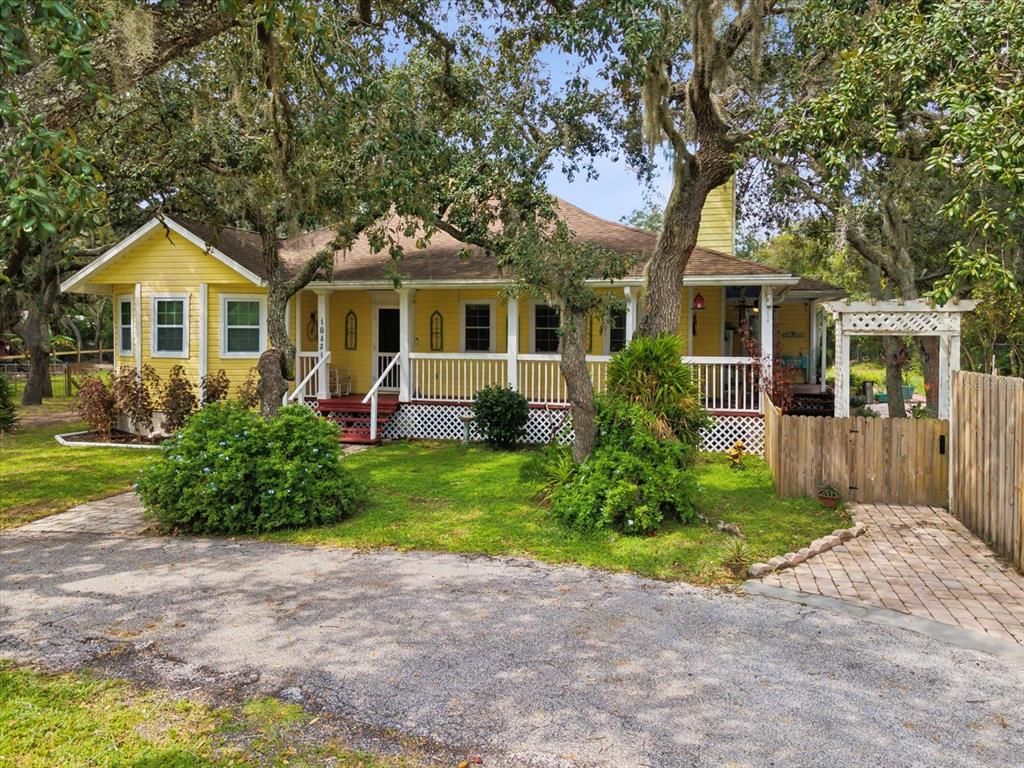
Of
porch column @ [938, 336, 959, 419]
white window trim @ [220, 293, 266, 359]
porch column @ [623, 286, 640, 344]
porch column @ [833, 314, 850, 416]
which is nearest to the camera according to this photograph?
porch column @ [938, 336, 959, 419]

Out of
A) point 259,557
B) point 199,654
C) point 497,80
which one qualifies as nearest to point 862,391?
point 497,80

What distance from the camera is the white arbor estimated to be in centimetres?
852

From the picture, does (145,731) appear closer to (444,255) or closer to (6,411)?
(444,255)

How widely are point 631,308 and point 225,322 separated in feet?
28.2

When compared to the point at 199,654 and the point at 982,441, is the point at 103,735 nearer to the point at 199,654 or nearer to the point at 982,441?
the point at 199,654

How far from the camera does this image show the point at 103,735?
350 cm

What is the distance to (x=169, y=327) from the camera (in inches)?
618

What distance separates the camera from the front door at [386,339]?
643 inches

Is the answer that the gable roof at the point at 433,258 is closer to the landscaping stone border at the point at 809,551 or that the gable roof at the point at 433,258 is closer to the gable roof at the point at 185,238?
the gable roof at the point at 185,238

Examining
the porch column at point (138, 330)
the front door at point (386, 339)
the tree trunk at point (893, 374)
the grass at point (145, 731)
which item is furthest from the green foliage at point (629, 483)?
the porch column at point (138, 330)

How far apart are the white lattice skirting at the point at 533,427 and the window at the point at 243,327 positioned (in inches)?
142

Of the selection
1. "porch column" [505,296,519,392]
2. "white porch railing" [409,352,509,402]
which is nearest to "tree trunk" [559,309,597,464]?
"porch column" [505,296,519,392]

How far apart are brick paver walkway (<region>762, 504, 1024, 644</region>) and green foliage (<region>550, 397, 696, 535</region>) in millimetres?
1508

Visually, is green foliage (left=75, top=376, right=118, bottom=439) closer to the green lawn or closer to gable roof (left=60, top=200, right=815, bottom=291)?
the green lawn
